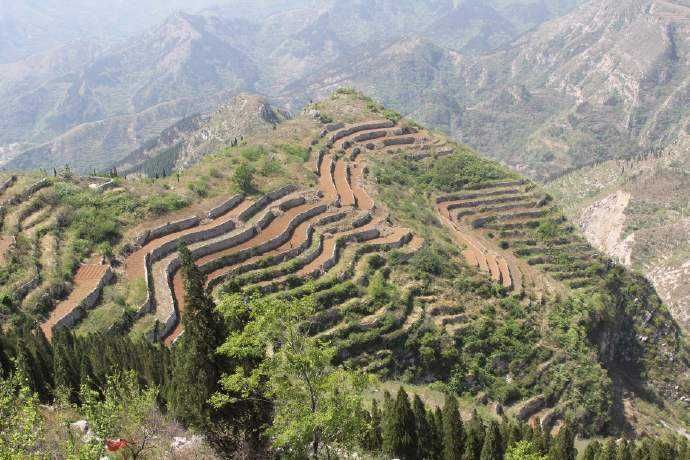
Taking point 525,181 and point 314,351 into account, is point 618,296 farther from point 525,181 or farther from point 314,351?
point 314,351

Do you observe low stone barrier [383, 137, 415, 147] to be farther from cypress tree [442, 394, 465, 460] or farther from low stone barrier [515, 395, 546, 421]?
cypress tree [442, 394, 465, 460]

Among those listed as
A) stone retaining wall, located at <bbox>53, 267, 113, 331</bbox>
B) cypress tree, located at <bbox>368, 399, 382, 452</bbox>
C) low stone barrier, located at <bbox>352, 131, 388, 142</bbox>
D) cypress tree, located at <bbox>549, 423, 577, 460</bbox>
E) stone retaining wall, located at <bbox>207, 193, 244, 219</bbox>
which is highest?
low stone barrier, located at <bbox>352, 131, 388, 142</bbox>

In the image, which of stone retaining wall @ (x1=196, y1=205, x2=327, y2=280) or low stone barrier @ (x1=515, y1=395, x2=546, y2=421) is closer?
low stone barrier @ (x1=515, y1=395, x2=546, y2=421)

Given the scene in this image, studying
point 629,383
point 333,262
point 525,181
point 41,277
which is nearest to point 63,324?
point 41,277

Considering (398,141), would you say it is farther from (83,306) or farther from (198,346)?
(198,346)

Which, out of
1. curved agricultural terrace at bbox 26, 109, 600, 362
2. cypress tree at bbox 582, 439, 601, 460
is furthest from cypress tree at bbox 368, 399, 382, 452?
cypress tree at bbox 582, 439, 601, 460

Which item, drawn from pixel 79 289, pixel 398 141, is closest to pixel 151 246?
pixel 79 289
